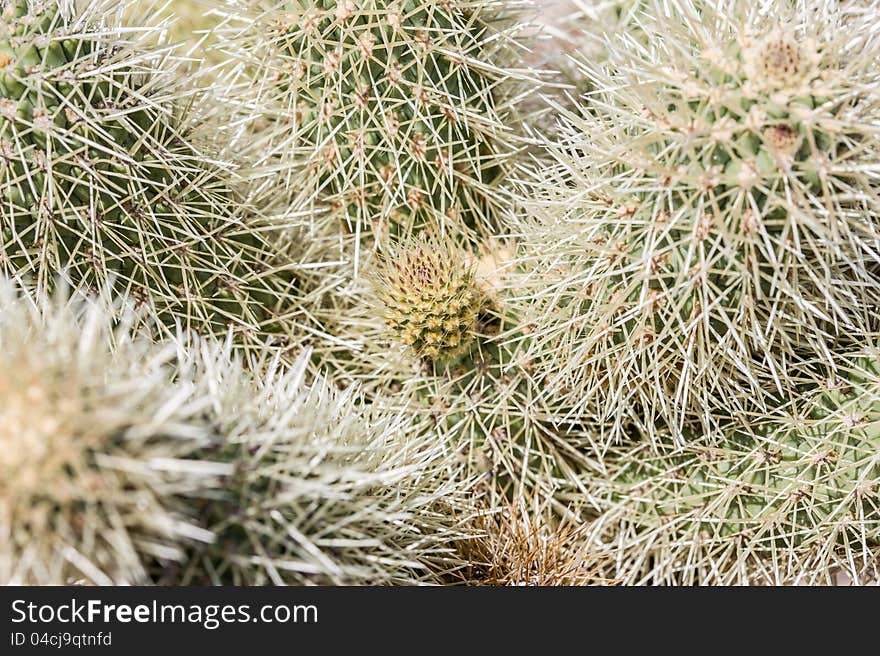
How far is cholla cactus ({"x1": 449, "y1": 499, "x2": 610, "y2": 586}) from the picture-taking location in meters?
1.89

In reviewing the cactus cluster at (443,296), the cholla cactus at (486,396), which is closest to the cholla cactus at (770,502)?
the cactus cluster at (443,296)

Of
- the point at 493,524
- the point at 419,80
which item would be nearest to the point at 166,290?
the point at 419,80

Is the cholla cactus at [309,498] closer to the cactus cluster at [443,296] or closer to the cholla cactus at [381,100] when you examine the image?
the cactus cluster at [443,296]

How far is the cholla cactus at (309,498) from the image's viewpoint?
136cm

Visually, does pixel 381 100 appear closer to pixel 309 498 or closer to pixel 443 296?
pixel 443 296

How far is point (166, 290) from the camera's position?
1960 millimetres

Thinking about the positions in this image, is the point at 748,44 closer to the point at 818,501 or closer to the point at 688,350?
the point at 688,350

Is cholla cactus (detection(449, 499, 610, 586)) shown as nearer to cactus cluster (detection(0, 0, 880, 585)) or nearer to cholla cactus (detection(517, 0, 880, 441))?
cactus cluster (detection(0, 0, 880, 585))

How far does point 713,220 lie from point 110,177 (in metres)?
1.19

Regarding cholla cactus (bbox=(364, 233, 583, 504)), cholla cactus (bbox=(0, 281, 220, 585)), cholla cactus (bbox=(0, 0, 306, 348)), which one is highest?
cholla cactus (bbox=(0, 0, 306, 348))

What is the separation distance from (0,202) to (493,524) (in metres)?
1.21

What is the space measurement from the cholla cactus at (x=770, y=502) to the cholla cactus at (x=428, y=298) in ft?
1.65

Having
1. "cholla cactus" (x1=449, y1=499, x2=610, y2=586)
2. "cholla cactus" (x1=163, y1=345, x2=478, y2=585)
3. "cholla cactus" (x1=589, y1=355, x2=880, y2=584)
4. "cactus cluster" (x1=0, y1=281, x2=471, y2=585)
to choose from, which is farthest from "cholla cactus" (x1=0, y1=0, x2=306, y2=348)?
"cholla cactus" (x1=589, y1=355, x2=880, y2=584)

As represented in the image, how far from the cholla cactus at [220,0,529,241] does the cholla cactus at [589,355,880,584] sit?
0.78m
